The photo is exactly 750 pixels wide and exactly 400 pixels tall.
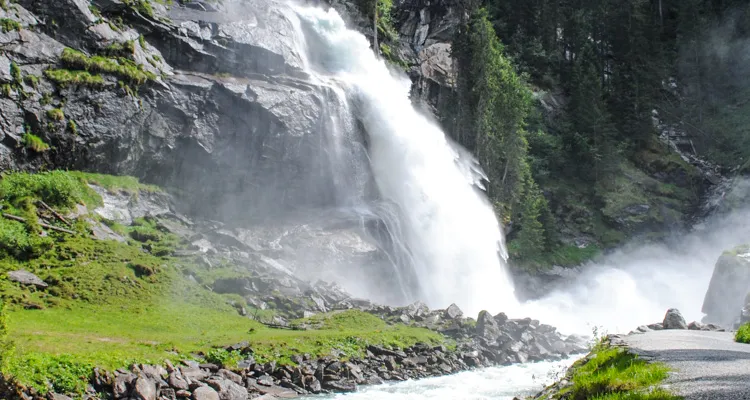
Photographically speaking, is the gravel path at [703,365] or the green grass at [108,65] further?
the green grass at [108,65]

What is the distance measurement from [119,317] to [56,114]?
16.0 m

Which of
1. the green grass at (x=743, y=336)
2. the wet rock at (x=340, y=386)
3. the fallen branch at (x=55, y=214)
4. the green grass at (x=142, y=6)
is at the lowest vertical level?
the wet rock at (x=340, y=386)

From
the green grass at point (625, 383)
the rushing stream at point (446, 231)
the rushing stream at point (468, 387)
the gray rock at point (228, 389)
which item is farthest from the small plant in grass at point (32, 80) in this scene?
the green grass at point (625, 383)

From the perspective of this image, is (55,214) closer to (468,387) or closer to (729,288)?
(468,387)

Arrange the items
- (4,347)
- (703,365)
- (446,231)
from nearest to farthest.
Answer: (703,365), (4,347), (446,231)

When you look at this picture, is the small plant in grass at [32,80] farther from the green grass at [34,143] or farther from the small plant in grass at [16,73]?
the green grass at [34,143]

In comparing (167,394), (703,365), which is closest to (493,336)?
(167,394)

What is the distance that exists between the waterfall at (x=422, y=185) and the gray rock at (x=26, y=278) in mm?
20314

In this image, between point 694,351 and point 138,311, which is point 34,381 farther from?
point 694,351

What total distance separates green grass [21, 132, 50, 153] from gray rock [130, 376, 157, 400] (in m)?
20.7

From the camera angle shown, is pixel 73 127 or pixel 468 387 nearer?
pixel 468 387

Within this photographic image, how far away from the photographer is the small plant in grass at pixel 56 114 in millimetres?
30531

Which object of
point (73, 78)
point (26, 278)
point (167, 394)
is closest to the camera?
point (167, 394)

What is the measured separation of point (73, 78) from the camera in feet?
104
